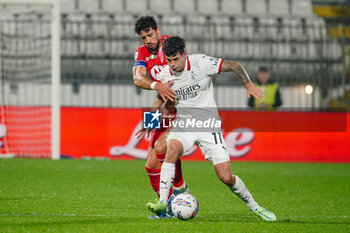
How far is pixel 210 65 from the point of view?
251 inches

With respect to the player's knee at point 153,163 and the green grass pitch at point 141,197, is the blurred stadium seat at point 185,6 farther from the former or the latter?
the player's knee at point 153,163

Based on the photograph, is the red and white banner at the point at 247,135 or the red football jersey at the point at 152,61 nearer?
the red football jersey at the point at 152,61

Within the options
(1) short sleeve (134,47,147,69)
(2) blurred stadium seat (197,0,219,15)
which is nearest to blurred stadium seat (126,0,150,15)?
(2) blurred stadium seat (197,0,219,15)

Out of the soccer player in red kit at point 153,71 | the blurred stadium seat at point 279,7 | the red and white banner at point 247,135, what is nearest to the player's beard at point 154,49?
the soccer player in red kit at point 153,71

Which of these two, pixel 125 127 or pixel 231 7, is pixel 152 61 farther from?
pixel 231 7

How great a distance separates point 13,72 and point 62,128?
1800mm

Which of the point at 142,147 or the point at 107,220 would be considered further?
the point at 142,147

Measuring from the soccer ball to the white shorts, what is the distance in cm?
53

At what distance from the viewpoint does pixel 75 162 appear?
13352 millimetres

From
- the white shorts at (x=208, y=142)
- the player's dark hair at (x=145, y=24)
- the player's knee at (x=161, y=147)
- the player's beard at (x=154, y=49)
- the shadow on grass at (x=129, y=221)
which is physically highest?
the player's dark hair at (x=145, y=24)

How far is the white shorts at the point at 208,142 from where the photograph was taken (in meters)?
6.23

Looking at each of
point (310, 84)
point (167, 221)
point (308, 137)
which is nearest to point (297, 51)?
point (310, 84)

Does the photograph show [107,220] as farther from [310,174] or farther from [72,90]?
[72,90]

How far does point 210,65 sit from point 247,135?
8.21m
